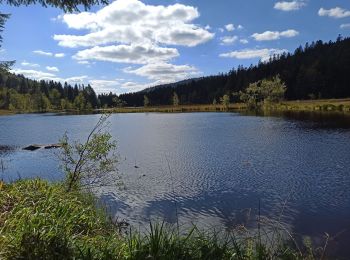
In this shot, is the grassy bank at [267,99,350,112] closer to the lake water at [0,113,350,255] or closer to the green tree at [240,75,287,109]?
the green tree at [240,75,287,109]

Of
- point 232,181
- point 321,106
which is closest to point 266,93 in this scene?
point 321,106

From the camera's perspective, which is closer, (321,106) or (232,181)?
(232,181)

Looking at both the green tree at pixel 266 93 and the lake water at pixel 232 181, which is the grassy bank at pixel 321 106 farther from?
the lake water at pixel 232 181

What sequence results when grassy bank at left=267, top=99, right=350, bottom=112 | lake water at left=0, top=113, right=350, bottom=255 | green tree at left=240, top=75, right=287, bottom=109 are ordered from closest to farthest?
lake water at left=0, top=113, right=350, bottom=255 → grassy bank at left=267, top=99, right=350, bottom=112 → green tree at left=240, top=75, right=287, bottom=109

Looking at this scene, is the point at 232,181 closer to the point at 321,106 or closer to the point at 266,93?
the point at 321,106

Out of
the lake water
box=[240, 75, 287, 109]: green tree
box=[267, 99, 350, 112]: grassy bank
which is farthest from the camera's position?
box=[240, 75, 287, 109]: green tree

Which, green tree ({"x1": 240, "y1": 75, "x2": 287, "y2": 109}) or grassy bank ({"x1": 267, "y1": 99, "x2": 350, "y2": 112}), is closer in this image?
grassy bank ({"x1": 267, "y1": 99, "x2": 350, "y2": 112})

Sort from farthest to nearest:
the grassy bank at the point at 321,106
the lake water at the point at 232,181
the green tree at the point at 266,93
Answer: the green tree at the point at 266,93
the grassy bank at the point at 321,106
the lake water at the point at 232,181

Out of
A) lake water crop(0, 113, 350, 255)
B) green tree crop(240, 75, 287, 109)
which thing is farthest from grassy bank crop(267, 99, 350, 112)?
lake water crop(0, 113, 350, 255)

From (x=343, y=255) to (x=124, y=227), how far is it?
9.47 meters

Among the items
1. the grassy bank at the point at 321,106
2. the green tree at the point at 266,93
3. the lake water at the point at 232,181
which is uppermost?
the green tree at the point at 266,93

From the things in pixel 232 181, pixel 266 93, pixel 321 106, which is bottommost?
pixel 232 181

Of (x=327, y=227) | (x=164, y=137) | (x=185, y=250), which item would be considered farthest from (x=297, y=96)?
(x=185, y=250)

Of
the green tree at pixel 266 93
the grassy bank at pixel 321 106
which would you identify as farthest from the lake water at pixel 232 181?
the green tree at pixel 266 93
